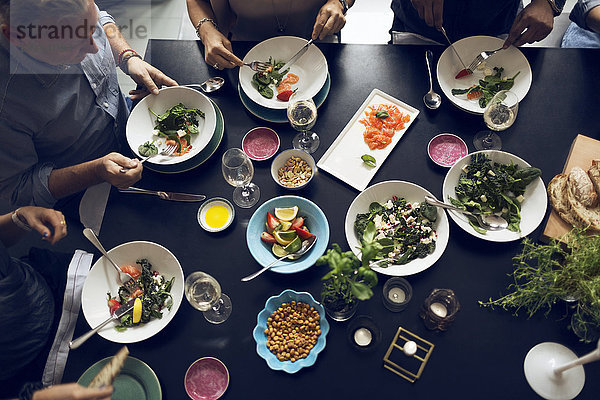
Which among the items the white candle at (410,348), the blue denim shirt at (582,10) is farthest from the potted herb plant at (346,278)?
the blue denim shirt at (582,10)

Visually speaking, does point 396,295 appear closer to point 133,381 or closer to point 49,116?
point 133,381

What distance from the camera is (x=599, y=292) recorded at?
51.8 inches

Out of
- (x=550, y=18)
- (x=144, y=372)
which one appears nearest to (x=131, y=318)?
(x=144, y=372)

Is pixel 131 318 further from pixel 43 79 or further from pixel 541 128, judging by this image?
pixel 541 128

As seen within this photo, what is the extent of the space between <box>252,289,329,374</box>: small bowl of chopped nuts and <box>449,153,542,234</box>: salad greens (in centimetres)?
75

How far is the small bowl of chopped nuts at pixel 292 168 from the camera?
179 centimetres

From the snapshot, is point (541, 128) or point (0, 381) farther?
point (541, 128)

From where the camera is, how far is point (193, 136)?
1.92 metres

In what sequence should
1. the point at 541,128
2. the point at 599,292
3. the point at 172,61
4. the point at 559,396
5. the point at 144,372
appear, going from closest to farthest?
the point at 599,292 → the point at 559,396 → the point at 144,372 → the point at 541,128 → the point at 172,61

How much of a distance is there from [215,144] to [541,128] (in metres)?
1.50

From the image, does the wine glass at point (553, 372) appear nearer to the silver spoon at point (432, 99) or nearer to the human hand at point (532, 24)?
the silver spoon at point (432, 99)

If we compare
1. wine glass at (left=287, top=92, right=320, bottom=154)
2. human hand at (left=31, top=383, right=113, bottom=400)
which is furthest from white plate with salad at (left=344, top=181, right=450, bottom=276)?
human hand at (left=31, top=383, right=113, bottom=400)

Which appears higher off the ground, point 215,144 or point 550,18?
point 550,18

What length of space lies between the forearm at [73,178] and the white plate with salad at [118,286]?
364 mm
